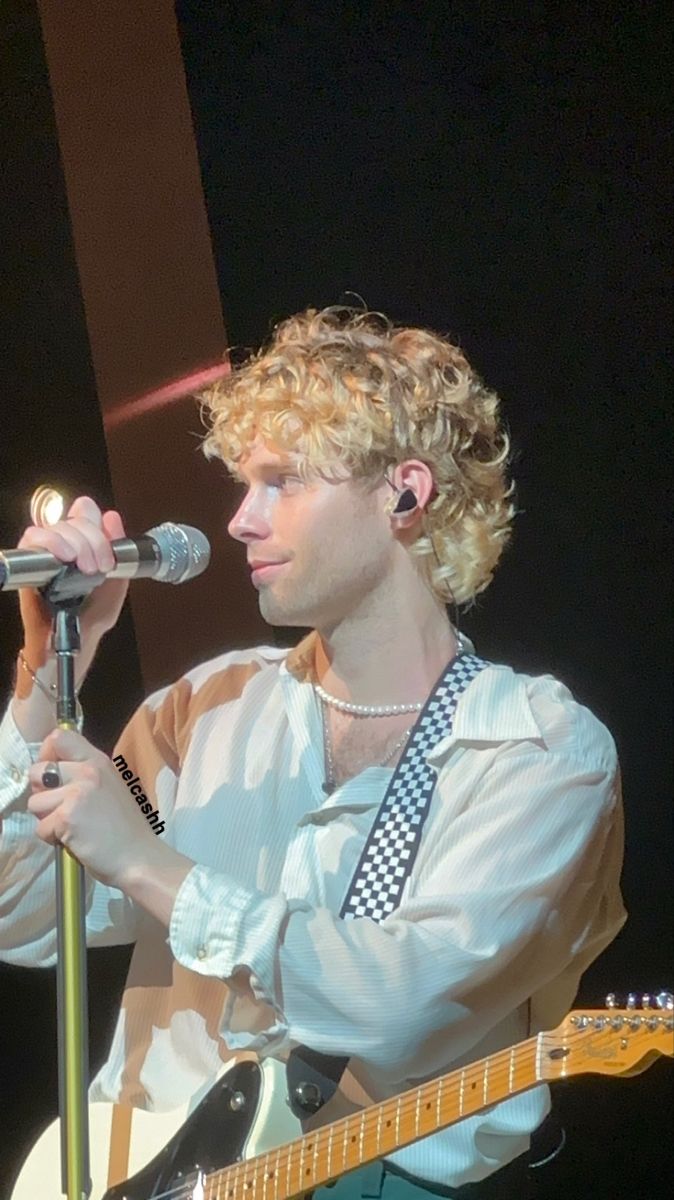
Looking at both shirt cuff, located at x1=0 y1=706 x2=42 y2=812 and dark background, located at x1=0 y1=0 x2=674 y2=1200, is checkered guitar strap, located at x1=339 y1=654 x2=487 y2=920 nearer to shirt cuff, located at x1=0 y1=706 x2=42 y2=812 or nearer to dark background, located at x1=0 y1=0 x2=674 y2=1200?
dark background, located at x1=0 y1=0 x2=674 y2=1200

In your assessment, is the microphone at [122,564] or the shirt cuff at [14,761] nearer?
the microphone at [122,564]

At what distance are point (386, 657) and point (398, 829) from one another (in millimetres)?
204

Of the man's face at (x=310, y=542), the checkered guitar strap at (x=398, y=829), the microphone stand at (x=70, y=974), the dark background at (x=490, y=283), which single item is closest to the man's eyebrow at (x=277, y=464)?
the man's face at (x=310, y=542)

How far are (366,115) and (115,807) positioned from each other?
3.42ft

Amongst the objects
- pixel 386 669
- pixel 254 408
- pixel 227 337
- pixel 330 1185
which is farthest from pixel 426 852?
pixel 227 337

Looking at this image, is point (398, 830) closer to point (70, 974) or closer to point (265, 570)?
point (265, 570)

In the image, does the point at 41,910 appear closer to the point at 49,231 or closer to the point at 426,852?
the point at 426,852

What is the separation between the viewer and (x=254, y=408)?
5.31ft

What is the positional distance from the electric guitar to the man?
0.23 ft

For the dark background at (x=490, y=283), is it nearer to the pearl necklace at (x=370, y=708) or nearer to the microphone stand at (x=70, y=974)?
the pearl necklace at (x=370, y=708)

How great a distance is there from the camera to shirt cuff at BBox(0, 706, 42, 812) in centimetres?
148

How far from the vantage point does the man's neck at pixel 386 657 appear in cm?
159

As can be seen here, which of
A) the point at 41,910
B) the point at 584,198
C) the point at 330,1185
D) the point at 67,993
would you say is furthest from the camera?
the point at 584,198

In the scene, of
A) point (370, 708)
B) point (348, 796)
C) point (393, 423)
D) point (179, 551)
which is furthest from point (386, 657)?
point (179, 551)
